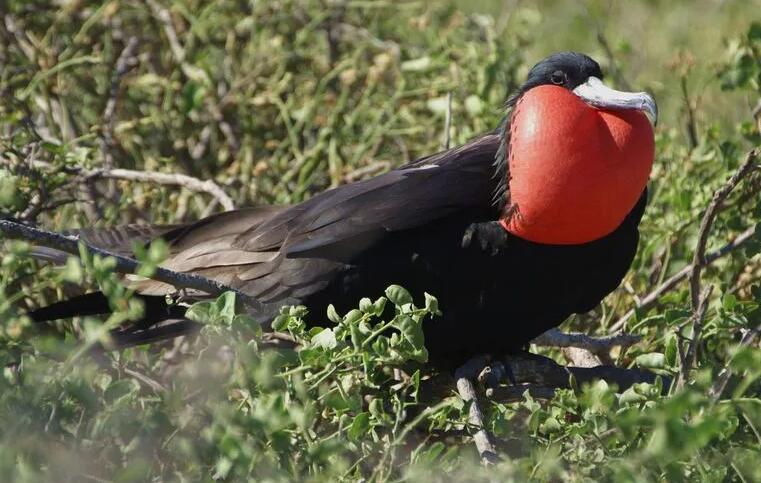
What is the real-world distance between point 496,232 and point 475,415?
1.80ft

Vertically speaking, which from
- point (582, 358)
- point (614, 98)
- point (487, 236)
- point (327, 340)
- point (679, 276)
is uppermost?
point (614, 98)

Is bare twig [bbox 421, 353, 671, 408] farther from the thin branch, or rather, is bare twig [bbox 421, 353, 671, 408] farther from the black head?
the black head

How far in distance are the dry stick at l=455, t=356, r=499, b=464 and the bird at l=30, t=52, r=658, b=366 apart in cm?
13

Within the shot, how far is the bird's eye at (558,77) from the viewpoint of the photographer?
2676 mm

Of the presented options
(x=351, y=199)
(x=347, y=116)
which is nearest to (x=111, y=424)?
(x=351, y=199)

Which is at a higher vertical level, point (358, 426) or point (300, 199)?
point (358, 426)

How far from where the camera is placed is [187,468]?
1.81m

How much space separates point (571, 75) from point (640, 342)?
53 centimetres

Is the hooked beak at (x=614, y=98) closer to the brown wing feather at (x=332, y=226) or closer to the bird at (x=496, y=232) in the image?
the bird at (x=496, y=232)

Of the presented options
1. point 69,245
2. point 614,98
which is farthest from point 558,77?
point 69,245

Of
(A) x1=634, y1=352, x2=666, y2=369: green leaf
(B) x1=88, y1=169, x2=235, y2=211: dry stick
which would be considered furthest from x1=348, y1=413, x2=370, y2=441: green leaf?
(B) x1=88, y1=169, x2=235, y2=211: dry stick

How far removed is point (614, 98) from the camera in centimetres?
255

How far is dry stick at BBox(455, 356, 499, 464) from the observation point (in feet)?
6.42

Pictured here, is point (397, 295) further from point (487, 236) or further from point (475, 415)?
point (487, 236)
